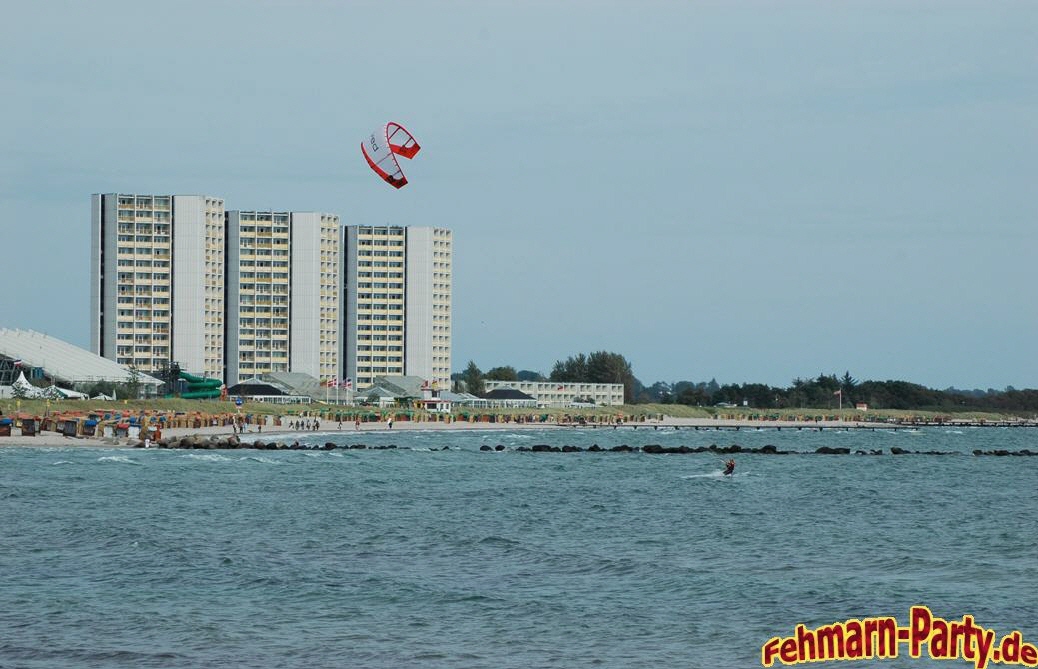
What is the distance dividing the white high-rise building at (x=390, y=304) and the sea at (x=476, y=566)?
128 m

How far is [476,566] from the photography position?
104 feet

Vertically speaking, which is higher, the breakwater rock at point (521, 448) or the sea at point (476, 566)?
the breakwater rock at point (521, 448)

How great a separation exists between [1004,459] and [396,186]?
50.2 meters

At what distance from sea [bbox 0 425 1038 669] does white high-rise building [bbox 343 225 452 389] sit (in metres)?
128

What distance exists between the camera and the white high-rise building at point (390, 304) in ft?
632

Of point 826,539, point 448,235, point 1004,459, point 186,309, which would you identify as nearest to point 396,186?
point 826,539

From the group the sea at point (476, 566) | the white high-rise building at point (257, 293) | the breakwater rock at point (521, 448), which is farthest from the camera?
the white high-rise building at point (257, 293)

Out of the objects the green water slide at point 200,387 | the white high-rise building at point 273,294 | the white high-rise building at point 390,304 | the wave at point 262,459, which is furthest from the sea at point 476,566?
the white high-rise building at point 390,304

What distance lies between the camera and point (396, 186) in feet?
220

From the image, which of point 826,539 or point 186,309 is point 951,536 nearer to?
point 826,539

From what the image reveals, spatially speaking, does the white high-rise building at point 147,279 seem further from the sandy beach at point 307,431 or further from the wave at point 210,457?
the wave at point 210,457

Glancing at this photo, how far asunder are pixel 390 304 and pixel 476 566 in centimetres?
16255

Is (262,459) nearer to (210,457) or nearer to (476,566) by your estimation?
(210,457)

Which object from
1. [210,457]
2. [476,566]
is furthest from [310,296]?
[476,566]
